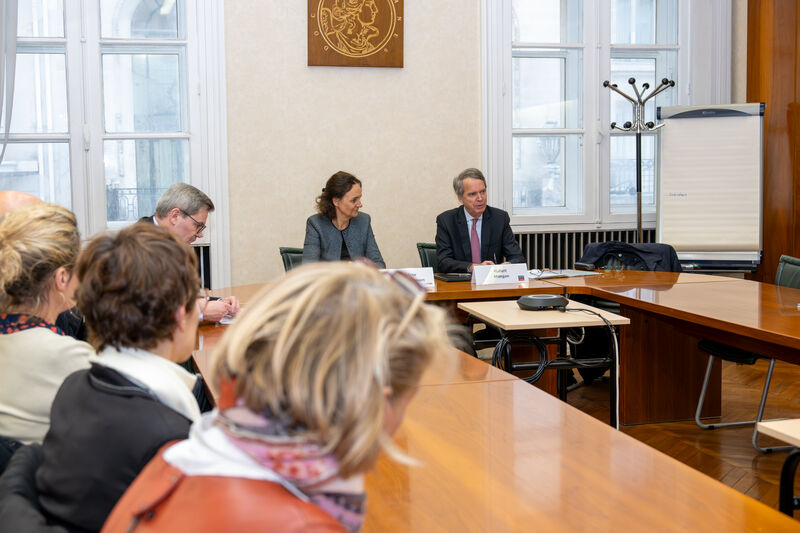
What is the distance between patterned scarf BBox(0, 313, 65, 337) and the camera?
1740mm

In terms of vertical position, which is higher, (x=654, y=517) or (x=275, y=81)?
(x=275, y=81)

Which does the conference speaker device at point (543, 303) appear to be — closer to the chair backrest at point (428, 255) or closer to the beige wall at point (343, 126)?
the chair backrest at point (428, 255)

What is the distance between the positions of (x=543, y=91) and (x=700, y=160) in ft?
4.43

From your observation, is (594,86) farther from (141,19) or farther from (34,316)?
(34,316)

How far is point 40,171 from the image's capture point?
5773 mm

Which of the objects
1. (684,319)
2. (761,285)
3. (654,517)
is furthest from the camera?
(761,285)

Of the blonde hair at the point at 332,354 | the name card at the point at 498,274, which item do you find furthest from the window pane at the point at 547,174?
the blonde hair at the point at 332,354

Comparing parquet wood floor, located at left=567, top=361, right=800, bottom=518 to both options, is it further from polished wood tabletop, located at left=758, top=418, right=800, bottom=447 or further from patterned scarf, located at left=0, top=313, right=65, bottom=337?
patterned scarf, located at left=0, top=313, right=65, bottom=337

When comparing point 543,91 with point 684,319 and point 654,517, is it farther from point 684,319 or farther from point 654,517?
point 654,517

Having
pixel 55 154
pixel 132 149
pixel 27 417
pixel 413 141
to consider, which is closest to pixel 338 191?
pixel 413 141

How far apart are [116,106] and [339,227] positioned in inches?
79.1

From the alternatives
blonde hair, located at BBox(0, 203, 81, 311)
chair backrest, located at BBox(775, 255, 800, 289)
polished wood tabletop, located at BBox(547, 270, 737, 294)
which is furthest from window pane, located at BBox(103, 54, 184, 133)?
blonde hair, located at BBox(0, 203, 81, 311)

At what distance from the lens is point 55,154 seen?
578cm

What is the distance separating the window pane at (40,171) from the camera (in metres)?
5.74
